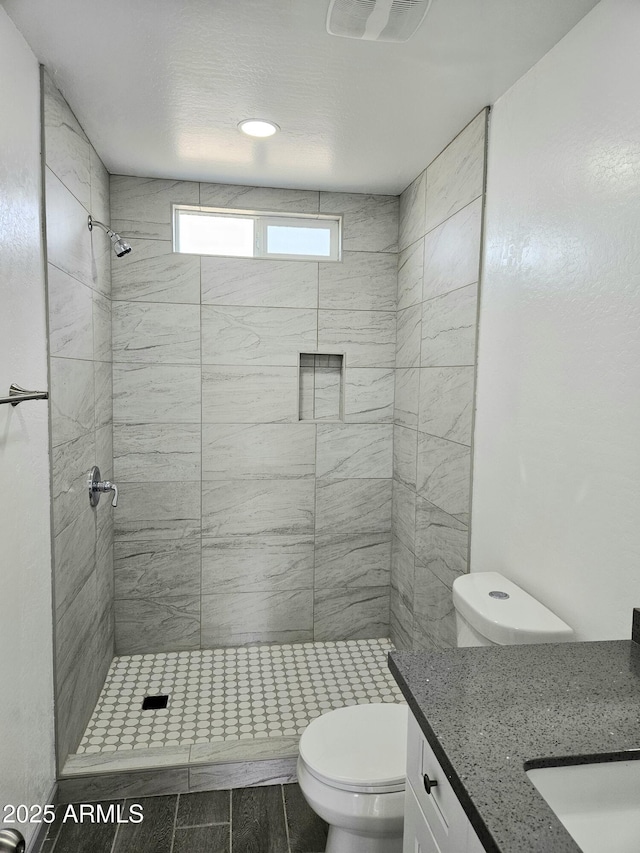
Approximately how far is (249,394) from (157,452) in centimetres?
58

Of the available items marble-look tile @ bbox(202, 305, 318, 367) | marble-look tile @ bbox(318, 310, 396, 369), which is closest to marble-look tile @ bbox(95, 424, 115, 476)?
marble-look tile @ bbox(202, 305, 318, 367)

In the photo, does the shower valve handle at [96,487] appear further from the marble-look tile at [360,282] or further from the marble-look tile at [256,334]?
the marble-look tile at [360,282]

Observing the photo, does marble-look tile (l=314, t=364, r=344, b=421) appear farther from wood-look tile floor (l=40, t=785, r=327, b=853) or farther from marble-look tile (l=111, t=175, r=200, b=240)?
wood-look tile floor (l=40, t=785, r=327, b=853)

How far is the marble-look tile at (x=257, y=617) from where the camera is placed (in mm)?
3227

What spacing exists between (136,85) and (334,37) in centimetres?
75

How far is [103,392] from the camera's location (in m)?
2.80

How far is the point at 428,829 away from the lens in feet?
3.49

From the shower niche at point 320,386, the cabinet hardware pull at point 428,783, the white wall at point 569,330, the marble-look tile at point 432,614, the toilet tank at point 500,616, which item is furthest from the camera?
the shower niche at point 320,386

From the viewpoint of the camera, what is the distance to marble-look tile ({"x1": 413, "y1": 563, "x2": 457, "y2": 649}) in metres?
2.48

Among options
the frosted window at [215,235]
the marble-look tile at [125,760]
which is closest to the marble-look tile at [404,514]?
the marble-look tile at [125,760]

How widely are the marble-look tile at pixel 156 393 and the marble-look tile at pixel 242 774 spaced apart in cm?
163

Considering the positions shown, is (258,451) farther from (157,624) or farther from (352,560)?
(157,624)

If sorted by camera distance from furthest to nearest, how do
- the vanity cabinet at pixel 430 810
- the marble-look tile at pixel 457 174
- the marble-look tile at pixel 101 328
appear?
the marble-look tile at pixel 101 328 → the marble-look tile at pixel 457 174 → the vanity cabinet at pixel 430 810

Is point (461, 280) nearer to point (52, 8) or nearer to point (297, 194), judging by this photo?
point (297, 194)
